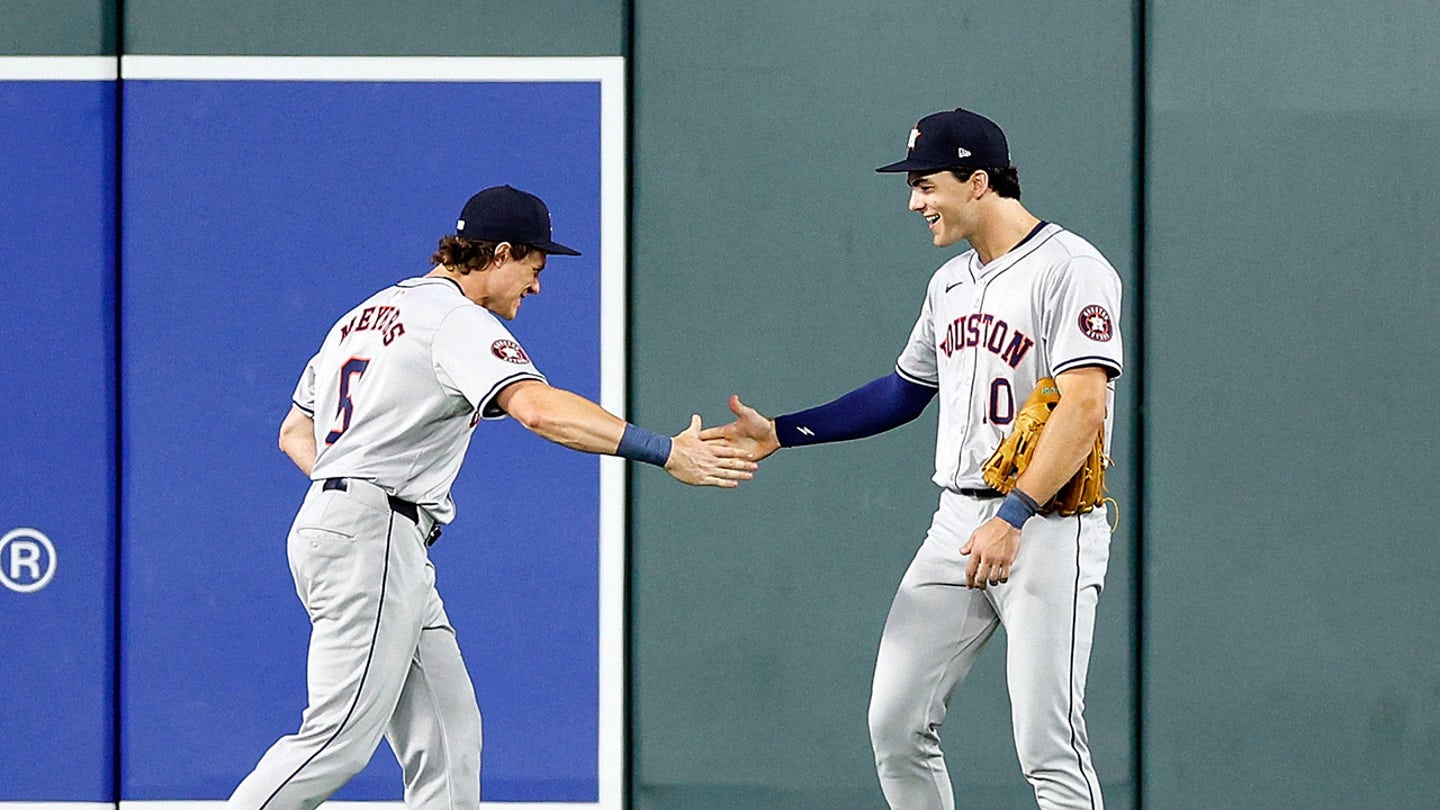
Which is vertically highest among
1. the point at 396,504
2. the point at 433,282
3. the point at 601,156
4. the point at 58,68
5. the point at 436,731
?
the point at 58,68

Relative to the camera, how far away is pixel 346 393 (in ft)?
12.1

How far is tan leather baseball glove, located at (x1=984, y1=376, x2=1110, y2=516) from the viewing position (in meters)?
3.41

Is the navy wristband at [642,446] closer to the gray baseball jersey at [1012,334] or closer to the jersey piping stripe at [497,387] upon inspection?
the jersey piping stripe at [497,387]

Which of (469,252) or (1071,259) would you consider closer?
(1071,259)

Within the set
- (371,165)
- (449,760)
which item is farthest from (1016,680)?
(371,165)

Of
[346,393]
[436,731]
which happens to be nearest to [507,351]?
[346,393]

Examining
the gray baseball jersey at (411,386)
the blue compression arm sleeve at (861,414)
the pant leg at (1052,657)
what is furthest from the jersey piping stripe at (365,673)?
the pant leg at (1052,657)

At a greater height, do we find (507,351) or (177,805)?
(507,351)

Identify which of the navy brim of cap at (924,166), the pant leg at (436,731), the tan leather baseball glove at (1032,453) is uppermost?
the navy brim of cap at (924,166)

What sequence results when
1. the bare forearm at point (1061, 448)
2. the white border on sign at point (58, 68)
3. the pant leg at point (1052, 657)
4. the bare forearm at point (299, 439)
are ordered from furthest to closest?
Answer: 1. the white border on sign at point (58, 68)
2. the bare forearm at point (299, 439)
3. the pant leg at point (1052, 657)
4. the bare forearm at point (1061, 448)

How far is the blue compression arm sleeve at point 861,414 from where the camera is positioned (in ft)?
13.0

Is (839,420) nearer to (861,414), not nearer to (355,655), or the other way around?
(861,414)

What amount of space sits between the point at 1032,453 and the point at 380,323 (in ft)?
4.68

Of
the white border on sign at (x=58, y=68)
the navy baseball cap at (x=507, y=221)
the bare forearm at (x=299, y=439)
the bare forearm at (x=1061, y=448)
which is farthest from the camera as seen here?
the white border on sign at (x=58, y=68)
